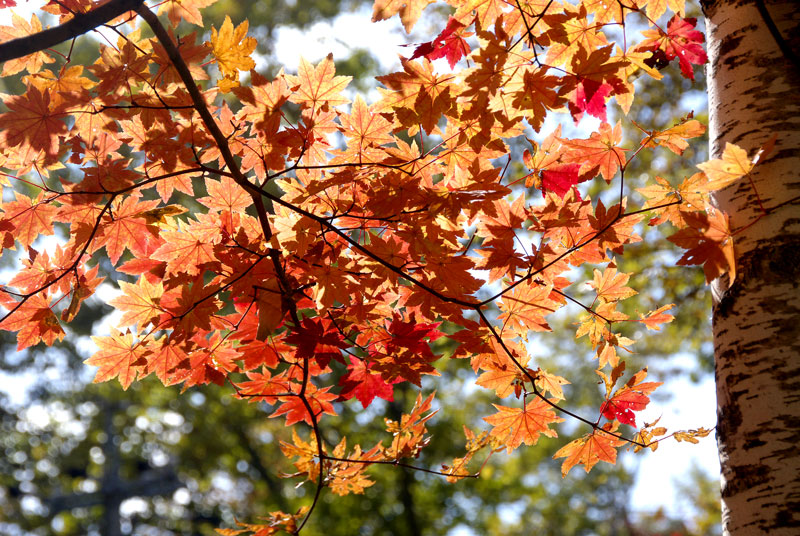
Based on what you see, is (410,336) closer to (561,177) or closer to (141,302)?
(561,177)

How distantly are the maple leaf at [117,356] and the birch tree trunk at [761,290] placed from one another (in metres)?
1.37

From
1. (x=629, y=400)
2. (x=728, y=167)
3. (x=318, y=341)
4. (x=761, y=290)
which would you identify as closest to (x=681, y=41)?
(x=728, y=167)

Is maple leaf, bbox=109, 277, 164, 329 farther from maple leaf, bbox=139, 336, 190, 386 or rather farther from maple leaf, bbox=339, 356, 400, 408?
maple leaf, bbox=339, 356, 400, 408

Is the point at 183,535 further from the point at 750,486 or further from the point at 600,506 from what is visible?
the point at 750,486

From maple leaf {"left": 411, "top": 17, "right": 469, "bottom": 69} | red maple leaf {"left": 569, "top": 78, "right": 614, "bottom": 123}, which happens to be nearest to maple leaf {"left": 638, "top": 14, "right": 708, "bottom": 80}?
red maple leaf {"left": 569, "top": 78, "right": 614, "bottom": 123}

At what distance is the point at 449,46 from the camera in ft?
4.74

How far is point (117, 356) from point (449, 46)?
1.15 metres

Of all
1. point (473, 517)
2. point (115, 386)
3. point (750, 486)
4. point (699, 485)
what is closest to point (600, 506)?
point (699, 485)

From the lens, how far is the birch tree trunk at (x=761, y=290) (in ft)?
3.66

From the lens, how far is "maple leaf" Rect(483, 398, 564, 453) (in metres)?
1.53

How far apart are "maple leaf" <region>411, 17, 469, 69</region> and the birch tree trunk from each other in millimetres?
634

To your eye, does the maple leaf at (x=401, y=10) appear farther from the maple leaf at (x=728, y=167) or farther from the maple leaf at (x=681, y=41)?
the maple leaf at (x=728, y=167)

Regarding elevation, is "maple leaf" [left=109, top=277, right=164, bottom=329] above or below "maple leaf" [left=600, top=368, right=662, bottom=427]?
above

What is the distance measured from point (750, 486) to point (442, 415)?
27.1 ft
